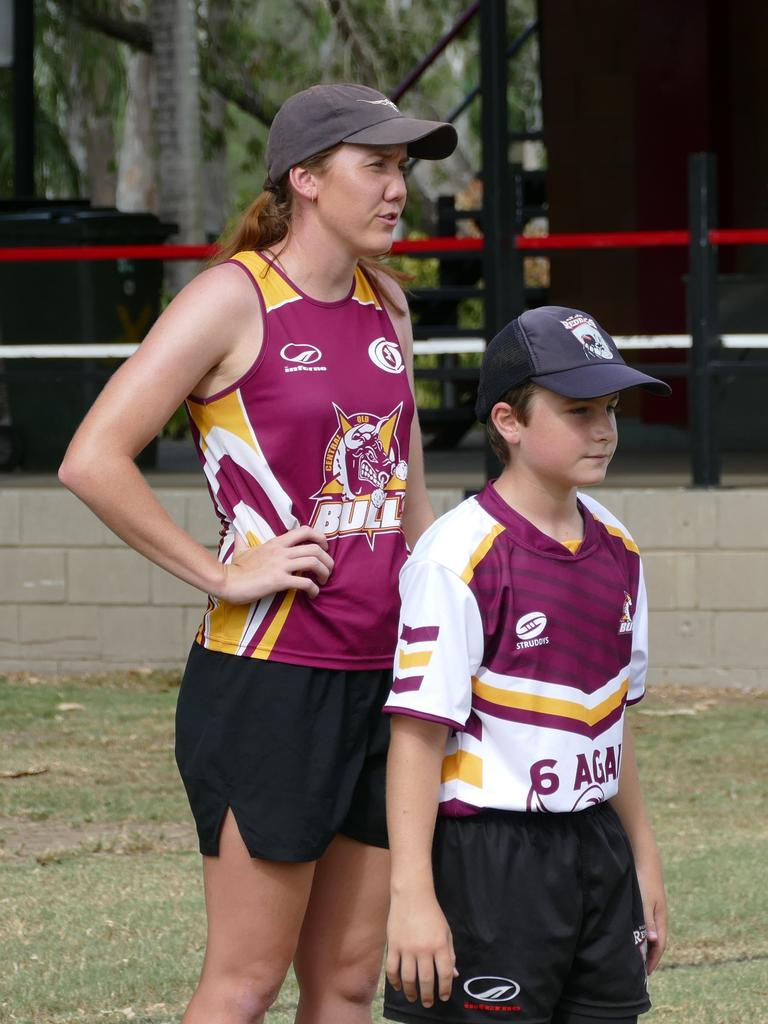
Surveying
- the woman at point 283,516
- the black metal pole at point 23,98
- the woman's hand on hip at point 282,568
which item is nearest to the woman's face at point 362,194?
the woman at point 283,516

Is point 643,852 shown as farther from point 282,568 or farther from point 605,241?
point 605,241

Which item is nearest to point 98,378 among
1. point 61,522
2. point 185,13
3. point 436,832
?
point 61,522

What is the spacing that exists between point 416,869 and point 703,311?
19.2 feet

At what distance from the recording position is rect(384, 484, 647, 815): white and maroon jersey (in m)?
2.70

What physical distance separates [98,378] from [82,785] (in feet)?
8.22

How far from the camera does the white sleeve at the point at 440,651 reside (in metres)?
2.69

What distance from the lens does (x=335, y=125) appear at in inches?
121

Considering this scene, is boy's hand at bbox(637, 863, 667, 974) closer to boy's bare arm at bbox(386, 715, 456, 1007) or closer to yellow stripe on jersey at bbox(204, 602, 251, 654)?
boy's bare arm at bbox(386, 715, 456, 1007)

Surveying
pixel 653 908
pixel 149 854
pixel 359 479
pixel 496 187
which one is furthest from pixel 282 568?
pixel 496 187

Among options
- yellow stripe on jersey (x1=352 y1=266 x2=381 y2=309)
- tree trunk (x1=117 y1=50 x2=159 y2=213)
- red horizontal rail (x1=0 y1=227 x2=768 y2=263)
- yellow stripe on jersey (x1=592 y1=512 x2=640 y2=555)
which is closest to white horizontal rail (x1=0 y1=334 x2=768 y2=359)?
red horizontal rail (x1=0 y1=227 x2=768 y2=263)

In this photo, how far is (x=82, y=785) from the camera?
673 cm

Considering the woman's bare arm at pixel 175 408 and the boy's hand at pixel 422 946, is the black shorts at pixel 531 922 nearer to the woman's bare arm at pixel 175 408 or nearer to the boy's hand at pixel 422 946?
the boy's hand at pixel 422 946

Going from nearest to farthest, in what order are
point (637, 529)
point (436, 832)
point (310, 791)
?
point (436, 832), point (310, 791), point (637, 529)

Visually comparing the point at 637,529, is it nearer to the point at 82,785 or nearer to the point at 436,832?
the point at 82,785
